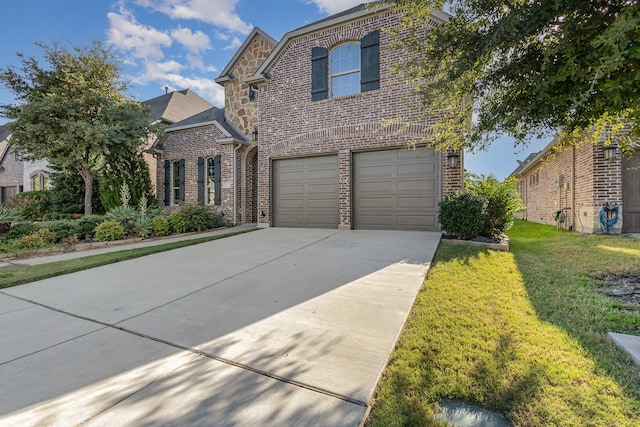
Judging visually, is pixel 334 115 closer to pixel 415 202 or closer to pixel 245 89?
pixel 415 202

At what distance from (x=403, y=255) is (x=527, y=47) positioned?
11.3 feet

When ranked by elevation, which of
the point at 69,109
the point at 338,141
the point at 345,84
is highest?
the point at 345,84

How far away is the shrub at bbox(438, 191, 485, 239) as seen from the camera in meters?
6.30

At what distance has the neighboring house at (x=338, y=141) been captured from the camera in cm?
802

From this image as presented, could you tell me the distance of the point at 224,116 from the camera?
12.9 m

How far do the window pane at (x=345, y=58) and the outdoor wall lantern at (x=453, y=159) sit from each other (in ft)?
12.6

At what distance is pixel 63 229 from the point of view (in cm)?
806

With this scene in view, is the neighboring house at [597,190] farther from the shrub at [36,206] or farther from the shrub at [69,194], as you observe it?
the shrub at [36,206]

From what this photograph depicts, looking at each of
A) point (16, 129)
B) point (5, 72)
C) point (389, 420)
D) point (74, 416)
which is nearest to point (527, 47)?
point (389, 420)

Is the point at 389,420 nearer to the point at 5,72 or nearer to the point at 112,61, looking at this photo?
the point at 112,61

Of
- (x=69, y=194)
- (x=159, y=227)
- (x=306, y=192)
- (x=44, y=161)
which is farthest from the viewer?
(x=44, y=161)

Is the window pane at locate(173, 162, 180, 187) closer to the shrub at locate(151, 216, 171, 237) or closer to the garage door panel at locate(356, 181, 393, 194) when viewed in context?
the shrub at locate(151, 216, 171, 237)

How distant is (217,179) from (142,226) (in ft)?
11.4

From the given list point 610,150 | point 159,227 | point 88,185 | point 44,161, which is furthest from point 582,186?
point 44,161
